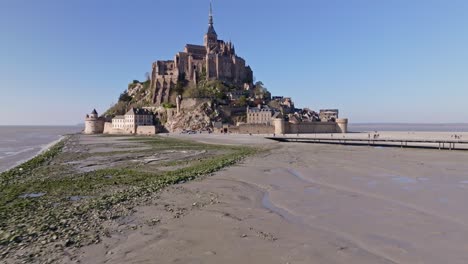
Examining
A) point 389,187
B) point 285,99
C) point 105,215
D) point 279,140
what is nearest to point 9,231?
point 105,215

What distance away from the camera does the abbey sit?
8562 centimetres

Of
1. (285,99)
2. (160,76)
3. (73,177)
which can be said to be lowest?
(73,177)

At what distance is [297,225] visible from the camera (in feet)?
22.7

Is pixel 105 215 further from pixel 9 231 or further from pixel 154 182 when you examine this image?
pixel 154 182

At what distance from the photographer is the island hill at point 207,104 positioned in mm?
70312

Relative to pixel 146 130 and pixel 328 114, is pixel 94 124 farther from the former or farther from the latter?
pixel 328 114

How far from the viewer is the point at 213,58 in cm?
8594

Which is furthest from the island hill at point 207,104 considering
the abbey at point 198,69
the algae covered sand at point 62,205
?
the algae covered sand at point 62,205

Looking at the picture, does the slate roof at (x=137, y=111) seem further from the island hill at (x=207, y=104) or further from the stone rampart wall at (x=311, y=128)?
the stone rampart wall at (x=311, y=128)

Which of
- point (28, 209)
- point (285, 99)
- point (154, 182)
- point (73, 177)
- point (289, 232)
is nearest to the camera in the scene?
point (289, 232)

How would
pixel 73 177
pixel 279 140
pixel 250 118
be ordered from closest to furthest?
1. pixel 73 177
2. pixel 279 140
3. pixel 250 118

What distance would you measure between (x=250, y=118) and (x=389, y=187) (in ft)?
198

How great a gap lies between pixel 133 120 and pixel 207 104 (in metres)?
17.7

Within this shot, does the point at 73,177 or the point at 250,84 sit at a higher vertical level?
the point at 250,84
